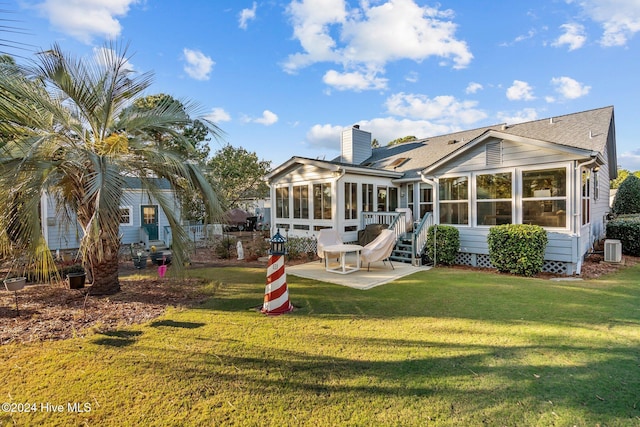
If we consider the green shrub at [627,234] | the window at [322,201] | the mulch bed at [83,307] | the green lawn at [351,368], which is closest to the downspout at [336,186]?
the window at [322,201]

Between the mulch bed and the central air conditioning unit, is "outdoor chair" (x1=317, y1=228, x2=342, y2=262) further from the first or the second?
the central air conditioning unit

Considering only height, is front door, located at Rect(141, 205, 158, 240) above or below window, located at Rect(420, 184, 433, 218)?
below

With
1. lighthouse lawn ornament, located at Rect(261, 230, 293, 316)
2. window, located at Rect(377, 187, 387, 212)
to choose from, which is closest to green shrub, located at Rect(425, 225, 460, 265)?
window, located at Rect(377, 187, 387, 212)

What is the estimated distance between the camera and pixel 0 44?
1854mm

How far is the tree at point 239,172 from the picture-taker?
19.2 m

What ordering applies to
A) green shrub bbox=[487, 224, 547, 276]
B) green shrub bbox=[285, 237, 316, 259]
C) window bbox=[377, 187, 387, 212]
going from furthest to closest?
window bbox=[377, 187, 387, 212] < green shrub bbox=[285, 237, 316, 259] < green shrub bbox=[487, 224, 547, 276]

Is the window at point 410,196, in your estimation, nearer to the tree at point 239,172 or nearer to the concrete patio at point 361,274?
the concrete patio at point 361,274

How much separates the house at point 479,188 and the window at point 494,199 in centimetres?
3

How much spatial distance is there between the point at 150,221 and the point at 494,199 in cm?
1568

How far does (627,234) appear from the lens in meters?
10.7

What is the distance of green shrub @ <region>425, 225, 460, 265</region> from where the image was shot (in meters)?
9.14

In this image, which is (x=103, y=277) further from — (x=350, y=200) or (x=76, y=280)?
(x=350, y=200)

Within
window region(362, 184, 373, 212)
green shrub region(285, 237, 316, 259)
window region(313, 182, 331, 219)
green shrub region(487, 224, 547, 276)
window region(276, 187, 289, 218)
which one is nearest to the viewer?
green shrub region(487, 224, 547, 276)

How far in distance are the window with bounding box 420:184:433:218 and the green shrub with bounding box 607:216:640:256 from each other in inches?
250
